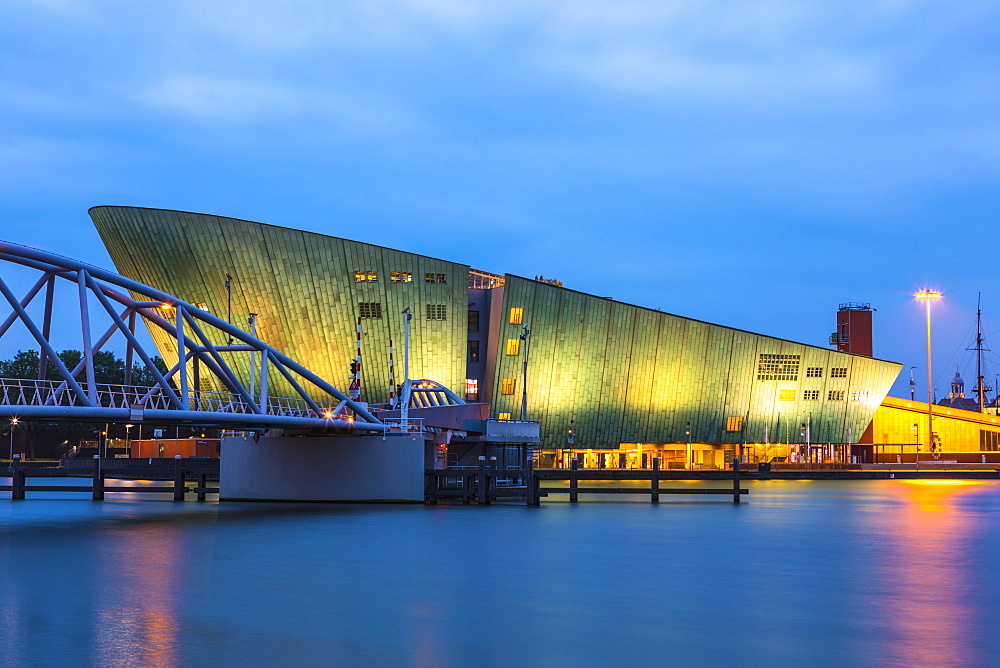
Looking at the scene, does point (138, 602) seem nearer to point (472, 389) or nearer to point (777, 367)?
point (472, 389)

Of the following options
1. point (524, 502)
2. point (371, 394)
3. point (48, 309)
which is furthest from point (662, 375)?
point (48, 309)

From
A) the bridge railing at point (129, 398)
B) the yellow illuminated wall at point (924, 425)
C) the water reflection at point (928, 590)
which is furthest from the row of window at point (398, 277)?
the yellow illuminated wall at point (924, 425)

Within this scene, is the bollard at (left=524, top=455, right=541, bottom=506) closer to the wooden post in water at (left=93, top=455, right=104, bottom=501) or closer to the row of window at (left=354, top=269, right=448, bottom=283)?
the wooden post in water at (left=93, top=455, right=104, bottom=501)

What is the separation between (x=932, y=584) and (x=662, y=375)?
222 ft

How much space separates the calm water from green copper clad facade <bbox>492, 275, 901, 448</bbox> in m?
44.7

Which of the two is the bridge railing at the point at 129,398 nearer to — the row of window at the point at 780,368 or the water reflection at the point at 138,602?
the water reflection at the point at 138,602

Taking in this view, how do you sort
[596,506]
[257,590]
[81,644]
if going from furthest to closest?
[596,506]
[257,590]
[81,644]

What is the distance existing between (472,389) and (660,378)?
1486 centimetres

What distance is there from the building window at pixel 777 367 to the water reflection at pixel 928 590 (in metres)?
47.4

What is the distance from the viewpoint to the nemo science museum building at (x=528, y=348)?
82188mm

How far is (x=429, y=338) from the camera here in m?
86.8

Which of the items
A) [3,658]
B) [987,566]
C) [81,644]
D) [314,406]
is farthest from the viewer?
[314,406]

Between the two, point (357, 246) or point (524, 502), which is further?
point (357, 246)

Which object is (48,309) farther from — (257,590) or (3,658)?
(3,658)
